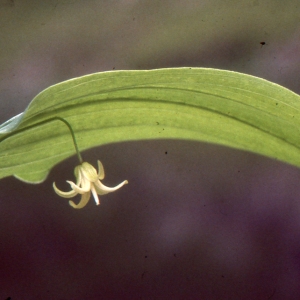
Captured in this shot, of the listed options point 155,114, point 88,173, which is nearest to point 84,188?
point 88,173

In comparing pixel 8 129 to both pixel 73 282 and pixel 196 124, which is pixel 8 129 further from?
pixel 73 282

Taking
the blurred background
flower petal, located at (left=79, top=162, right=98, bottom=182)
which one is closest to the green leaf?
flower petal, located at (left=79, top=162, right=98, bottom=182)

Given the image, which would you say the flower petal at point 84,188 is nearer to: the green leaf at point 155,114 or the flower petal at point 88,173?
the flower petal at point 88,173

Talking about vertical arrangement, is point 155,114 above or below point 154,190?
above

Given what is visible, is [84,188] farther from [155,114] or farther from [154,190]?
[154,190]

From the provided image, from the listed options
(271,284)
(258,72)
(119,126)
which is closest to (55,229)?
(119,126)

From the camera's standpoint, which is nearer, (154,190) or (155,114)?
(155,114)

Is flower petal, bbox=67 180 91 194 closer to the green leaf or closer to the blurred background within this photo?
the green leaf
